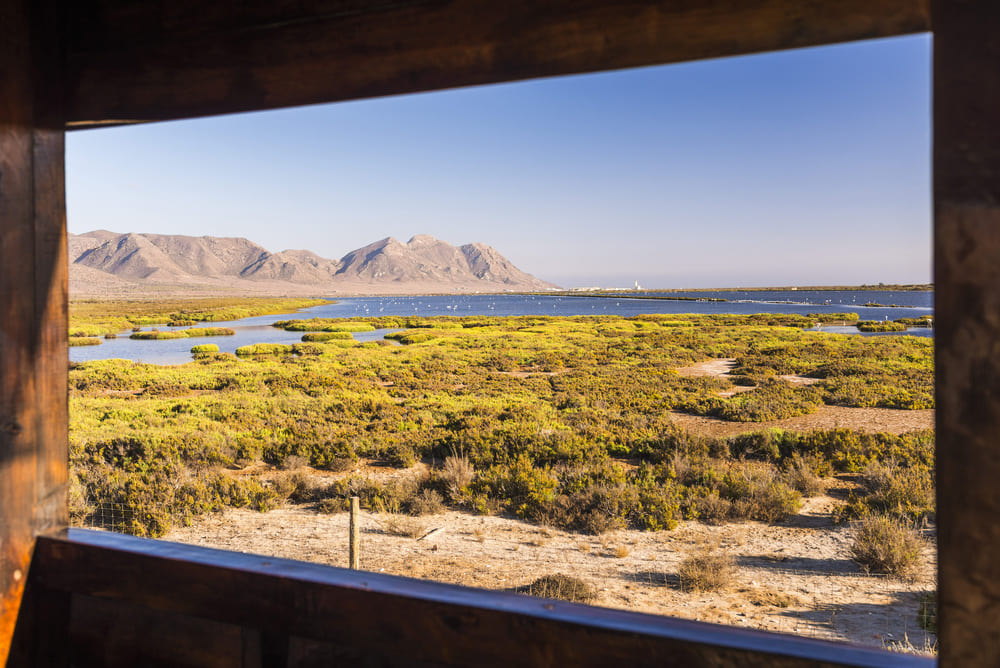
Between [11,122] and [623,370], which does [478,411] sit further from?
[11,122]

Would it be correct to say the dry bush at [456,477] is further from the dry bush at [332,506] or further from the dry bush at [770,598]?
the dry bush at [770,598]

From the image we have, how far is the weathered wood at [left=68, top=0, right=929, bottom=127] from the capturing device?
1.20 meters

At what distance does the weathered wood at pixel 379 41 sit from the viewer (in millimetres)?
1201

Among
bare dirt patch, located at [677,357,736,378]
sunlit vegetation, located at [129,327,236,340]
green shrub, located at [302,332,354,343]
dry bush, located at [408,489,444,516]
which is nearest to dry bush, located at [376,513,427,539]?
dry bush, located at [408,489,444,516]

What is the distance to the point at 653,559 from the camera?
6555mm

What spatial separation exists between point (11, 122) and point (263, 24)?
0.77m

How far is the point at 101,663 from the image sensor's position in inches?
72.7

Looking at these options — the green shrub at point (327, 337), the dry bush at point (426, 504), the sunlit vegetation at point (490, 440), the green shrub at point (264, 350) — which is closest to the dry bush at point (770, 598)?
the sunlit vegetation at point (490, 440)

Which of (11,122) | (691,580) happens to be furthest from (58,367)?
(691,580)

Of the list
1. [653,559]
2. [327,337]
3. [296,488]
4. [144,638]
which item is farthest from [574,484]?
[327,337]

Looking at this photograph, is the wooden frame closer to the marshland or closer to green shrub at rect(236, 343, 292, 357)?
the marshland

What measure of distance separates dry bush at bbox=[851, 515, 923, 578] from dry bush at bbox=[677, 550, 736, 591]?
1.44 meters

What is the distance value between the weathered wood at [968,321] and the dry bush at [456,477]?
7.82 metres

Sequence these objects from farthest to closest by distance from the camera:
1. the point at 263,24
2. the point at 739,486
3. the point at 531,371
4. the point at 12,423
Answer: the point at 531,371 → the point at 739,486 → the point at 12,423 → the point at 263,24
